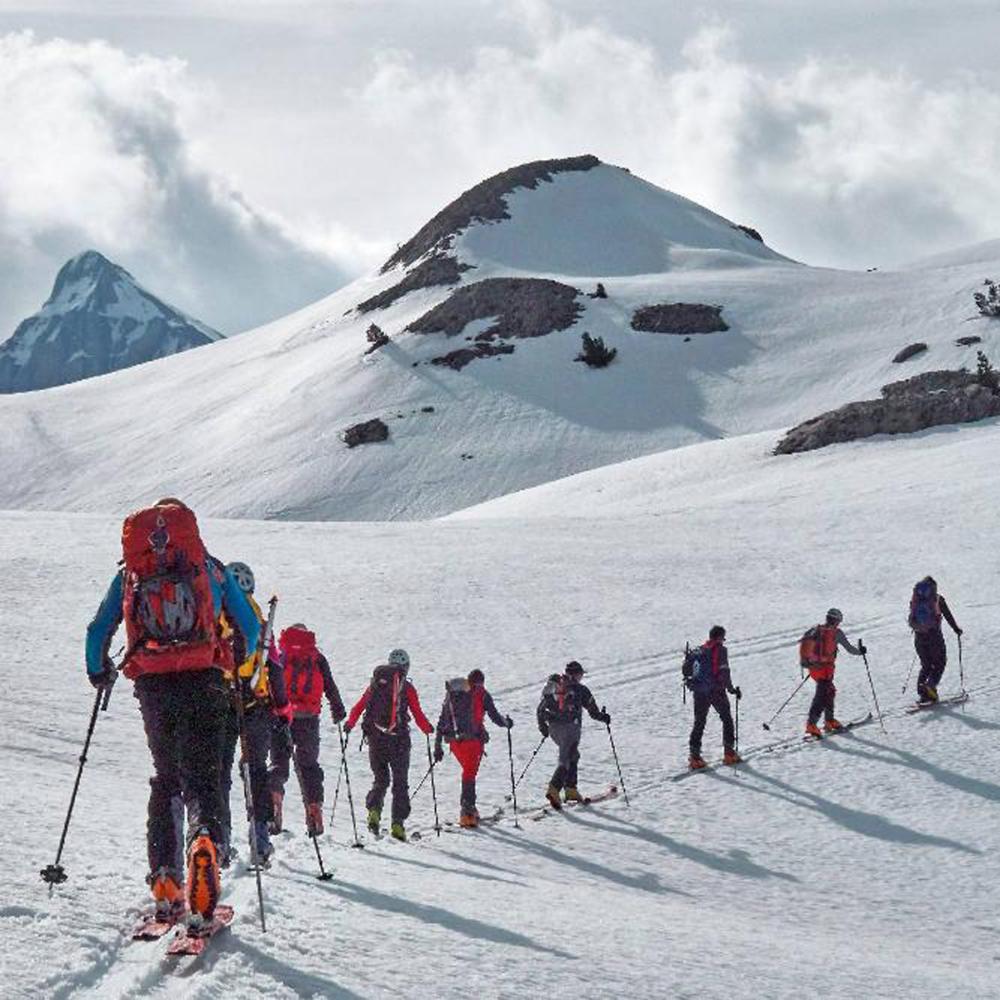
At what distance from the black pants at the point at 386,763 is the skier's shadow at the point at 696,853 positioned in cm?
180

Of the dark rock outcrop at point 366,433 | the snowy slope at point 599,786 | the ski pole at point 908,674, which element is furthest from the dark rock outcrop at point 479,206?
the ski pole at point 908,674

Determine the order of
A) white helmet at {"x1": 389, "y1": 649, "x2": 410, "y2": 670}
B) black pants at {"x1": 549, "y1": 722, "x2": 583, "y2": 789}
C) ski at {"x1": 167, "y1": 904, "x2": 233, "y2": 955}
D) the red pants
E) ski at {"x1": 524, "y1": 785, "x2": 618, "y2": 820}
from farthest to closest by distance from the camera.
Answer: black pants at {"x1": 549, "y1": 722, "x2": 583, "y2": 789}, ski at {"x1": 524, "y1": 785, "x2": 618, "y2": 820}, the red pants, white helmet at {"x1": 389, "y1": 649, "x2": 410, "y2": 670}, ski at {"x1": 167, "y1": 904, "x2": 233, "y2": 955}

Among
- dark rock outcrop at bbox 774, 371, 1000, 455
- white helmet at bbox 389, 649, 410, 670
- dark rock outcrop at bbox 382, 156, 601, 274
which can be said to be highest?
dark rock outcrop at bbox 382, 156, 601, 274

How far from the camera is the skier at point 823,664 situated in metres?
14.8

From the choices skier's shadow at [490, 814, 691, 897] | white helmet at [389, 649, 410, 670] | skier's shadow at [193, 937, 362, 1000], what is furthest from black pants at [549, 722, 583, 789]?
skier's shadow at [193, 937, 362, 1000]

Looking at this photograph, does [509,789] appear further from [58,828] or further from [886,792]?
[58,828]

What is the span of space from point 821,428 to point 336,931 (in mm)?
42299

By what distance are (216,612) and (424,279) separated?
9166cm

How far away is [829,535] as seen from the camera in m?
27.9

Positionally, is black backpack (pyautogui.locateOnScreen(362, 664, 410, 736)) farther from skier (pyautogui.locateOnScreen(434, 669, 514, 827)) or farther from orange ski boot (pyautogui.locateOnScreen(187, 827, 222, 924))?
orange ski boot (pyautogui.locateOnScreen(187, 827, 222, 924))

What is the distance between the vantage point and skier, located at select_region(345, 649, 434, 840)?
1113cm

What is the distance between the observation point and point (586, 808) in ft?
40.1

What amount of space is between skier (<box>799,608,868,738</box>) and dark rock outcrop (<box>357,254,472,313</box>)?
262ft

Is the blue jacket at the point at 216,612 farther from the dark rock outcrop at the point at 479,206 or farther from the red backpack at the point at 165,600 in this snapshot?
the dark rock outcrop at the point at 479,206
